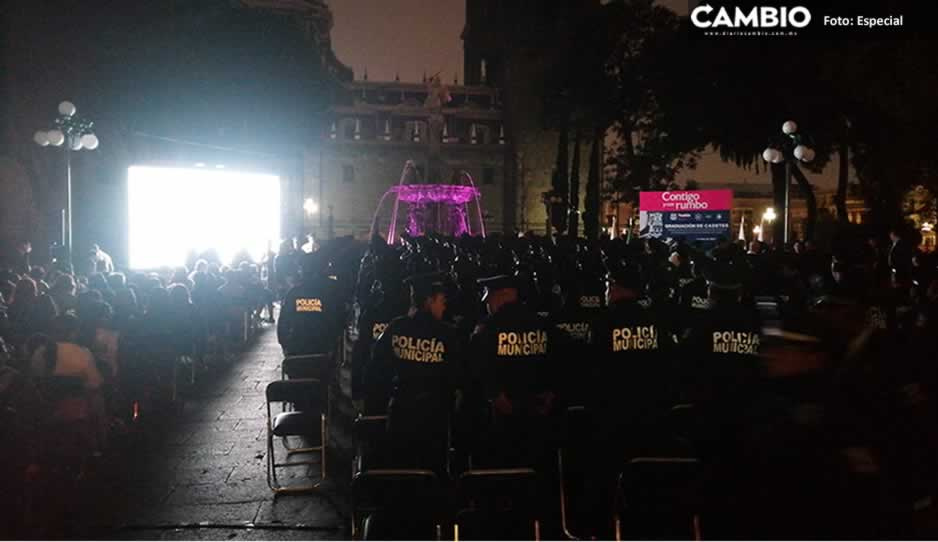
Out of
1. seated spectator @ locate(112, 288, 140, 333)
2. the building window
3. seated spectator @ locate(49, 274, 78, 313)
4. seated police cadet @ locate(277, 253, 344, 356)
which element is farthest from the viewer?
the building window

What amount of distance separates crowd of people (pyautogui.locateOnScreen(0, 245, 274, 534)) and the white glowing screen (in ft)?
20.5

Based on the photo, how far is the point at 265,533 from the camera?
664 centimetres

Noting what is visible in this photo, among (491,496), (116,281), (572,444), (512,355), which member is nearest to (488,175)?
(116,281)

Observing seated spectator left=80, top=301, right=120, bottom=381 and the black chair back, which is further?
seated spectator left=80, top=301, right=120, bottom=381

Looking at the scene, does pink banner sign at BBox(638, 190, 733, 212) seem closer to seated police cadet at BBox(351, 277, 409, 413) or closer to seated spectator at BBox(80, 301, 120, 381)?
seated police cadet at BBox(351, 277, 409, 413)

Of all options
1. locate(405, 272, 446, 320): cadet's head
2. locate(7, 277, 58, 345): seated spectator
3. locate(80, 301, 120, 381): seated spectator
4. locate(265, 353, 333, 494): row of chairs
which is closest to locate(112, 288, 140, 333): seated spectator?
locate(80, 301, 120, 381): seated spectator

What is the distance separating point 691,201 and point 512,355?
14.5m

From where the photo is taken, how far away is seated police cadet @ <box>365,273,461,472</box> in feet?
16.4

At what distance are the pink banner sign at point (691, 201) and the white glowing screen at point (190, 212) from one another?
10260mm

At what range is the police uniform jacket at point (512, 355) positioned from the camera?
5.85m

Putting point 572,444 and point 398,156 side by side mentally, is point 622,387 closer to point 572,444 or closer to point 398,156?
point 572,444

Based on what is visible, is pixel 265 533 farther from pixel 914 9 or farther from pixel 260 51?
pixel 260 51

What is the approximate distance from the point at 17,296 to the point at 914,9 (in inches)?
935

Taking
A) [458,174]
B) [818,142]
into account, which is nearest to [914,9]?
[818,142]
